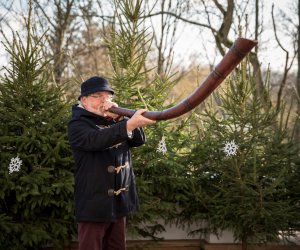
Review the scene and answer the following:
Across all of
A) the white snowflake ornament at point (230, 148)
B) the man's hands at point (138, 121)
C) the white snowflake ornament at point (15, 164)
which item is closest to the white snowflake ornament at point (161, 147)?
the white snowflake ornament at point (230, 148)

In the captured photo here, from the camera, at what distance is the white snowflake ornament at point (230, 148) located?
14.8ft

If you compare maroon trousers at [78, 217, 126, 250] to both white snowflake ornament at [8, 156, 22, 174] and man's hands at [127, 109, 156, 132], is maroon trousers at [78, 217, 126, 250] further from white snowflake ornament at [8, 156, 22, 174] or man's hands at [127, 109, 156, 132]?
white snowflake ornament at [8, 156, 22, 174]

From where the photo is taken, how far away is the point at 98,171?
2883mm

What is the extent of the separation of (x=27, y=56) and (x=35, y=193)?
1.49 m

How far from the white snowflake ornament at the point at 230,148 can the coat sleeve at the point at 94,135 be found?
208 cm

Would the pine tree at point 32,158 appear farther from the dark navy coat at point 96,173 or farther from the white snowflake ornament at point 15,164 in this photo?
the dark navy coat at point 96,173

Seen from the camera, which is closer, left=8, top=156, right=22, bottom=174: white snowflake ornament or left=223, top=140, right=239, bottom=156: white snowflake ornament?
left=8, top=156, right=22, bottom=174: white snowflake ornament

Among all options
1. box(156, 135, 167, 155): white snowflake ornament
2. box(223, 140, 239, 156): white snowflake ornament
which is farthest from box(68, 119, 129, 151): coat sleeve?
box(223, 140, 239, 156): white snowflake ornament

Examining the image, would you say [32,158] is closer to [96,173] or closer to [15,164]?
[15,164]

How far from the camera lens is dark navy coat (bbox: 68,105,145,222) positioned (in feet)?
9.19

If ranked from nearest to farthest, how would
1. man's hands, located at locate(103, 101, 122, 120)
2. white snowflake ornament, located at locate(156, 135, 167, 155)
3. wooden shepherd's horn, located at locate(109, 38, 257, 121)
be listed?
wooden shepherd's horn, located at locate(109, 38, 257, 121)
man's hands, located at locate(103, 101, 122, 120)
white snowflake ornament, located at locate(156, 135, 167, 155)

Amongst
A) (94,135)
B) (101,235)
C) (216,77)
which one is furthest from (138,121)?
(101,235)

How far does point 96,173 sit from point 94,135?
31 cm

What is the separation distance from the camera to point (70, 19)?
1549 cm
